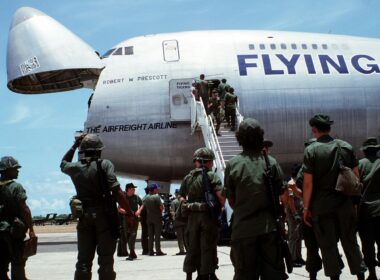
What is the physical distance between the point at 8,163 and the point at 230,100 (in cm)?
1157

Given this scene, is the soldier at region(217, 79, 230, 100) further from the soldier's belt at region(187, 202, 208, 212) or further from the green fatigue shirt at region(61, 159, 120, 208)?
the green fatigue shirt at region(61, 159, 120, 208)

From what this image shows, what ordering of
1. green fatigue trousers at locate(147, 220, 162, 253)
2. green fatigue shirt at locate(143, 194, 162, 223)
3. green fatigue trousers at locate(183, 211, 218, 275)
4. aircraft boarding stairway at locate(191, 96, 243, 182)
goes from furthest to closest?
aircraft boarding stairway at locate(191, 96, 243, 182), green fatigue shirt at locate(143, 194, 162, 223), green fatigue trousers at locate(147, 220, 162, 253), green fatigue trousers at locate(183, 211, 218, 275)

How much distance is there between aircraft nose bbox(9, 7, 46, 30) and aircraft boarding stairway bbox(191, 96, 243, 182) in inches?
292

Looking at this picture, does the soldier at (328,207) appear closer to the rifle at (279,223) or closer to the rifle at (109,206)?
the rifle at (279,223)

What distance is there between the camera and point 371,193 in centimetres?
778

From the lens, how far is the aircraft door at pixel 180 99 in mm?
20375

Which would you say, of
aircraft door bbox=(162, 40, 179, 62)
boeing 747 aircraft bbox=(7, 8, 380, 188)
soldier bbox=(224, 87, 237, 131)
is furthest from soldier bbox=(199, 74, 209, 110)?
aircraft door bbox=(162, 40, 179, 62)

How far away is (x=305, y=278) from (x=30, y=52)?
1563 centimetres

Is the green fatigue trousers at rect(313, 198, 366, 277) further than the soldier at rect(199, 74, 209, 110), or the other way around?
the soldier at rect(199, 74, 209, 110)

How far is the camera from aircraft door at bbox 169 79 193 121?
20375mm

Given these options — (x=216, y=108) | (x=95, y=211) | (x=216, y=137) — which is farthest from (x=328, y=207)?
(x=216, y=108)

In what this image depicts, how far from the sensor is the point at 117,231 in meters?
6.68

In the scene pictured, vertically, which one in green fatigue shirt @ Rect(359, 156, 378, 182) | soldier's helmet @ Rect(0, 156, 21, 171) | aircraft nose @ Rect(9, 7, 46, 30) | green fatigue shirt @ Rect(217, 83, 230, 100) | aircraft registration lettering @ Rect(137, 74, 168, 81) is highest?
aircraft nose @ Rect(9, 7, 46, 30)

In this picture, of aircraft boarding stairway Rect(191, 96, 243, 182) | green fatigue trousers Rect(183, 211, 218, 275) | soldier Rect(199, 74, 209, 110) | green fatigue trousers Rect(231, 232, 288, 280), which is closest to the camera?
green fatigue trousers Rect(231, 232, 288, 280)
